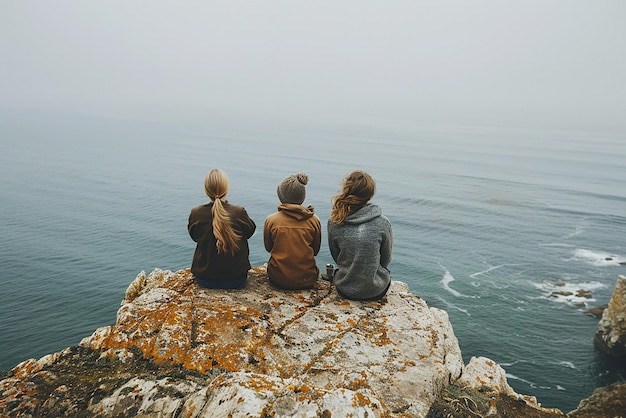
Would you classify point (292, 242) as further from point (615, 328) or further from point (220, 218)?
point (615, 328)

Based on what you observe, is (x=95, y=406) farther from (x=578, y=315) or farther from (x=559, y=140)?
(x=559, y=140)

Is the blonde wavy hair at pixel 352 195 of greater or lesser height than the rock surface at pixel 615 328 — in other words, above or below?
above

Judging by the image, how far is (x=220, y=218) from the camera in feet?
24.6

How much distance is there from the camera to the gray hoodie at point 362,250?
7.48m

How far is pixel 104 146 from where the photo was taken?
375ft

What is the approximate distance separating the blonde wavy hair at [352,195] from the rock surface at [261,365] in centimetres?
175

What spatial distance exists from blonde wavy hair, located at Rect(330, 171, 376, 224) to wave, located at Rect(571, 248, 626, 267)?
4055 centimetres

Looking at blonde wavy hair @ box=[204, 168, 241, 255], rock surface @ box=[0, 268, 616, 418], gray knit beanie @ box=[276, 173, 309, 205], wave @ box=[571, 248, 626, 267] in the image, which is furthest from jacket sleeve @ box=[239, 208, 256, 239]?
wave @ box=[571, 248, 626, 267]

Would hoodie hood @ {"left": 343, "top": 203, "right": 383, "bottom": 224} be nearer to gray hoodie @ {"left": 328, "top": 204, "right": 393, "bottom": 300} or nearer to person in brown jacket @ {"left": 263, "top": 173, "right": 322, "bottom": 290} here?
gray hoodie @ {"left": 328, "top": 204, "right": 393, "bottom": 300}

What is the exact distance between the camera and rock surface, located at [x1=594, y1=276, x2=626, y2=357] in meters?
23.8

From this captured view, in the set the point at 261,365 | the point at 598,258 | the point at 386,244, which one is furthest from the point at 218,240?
the point at 598,258

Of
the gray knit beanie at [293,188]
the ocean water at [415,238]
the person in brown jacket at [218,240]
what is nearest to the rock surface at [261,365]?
the person in brown jacket at [218,240]

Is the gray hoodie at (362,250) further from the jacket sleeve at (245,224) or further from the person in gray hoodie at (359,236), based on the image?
the jacket sleeve at (245,224)

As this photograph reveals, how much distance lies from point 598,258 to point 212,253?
4426 cm
